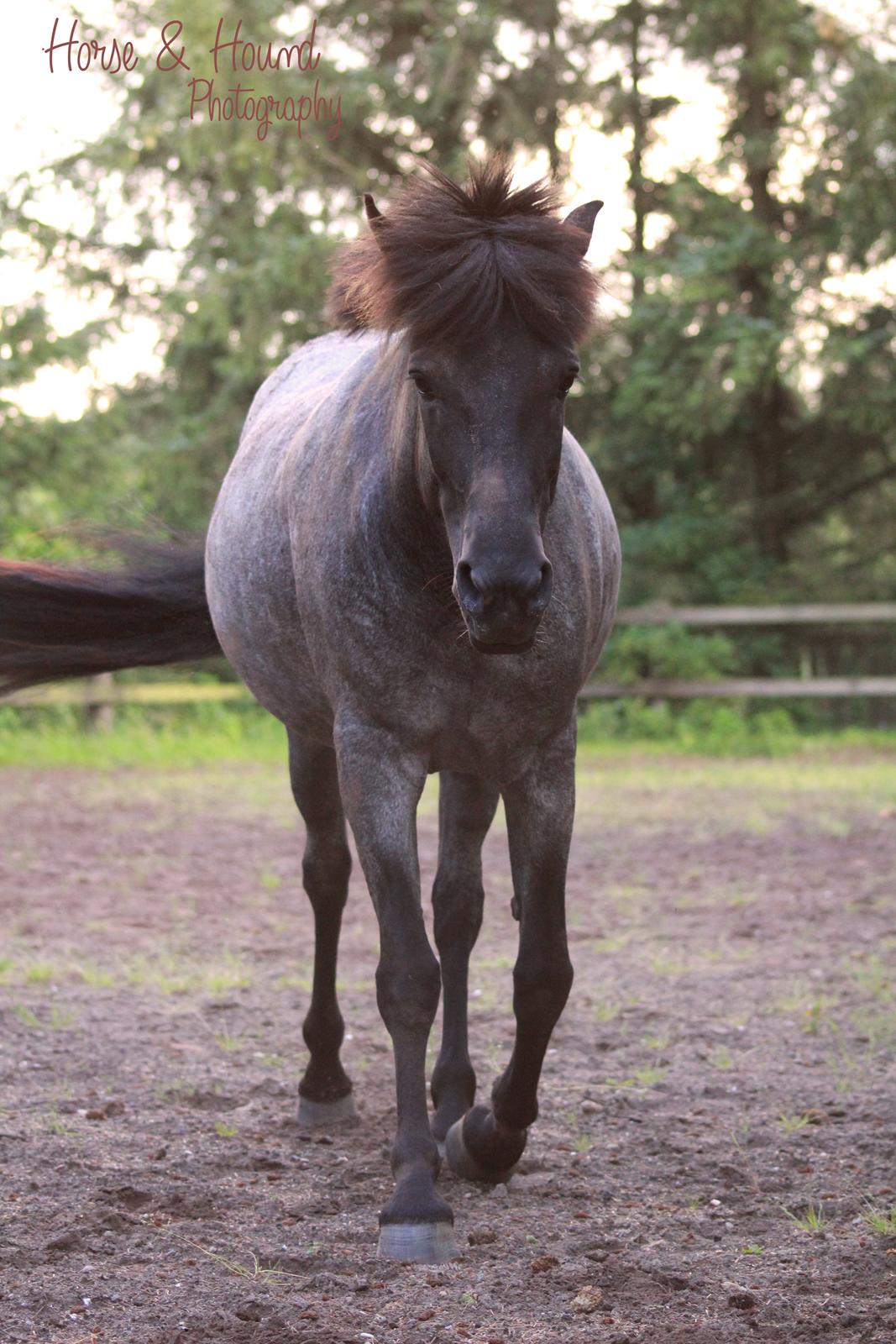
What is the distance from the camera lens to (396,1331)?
254cm

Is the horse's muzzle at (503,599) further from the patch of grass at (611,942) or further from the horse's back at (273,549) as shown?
the patch of grass at (611,942)

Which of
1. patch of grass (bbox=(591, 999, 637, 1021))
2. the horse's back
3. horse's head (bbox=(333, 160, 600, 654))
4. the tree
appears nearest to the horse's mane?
horse's head (bbox=(333, 160, 600, 654))

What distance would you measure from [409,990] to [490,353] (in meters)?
1.37

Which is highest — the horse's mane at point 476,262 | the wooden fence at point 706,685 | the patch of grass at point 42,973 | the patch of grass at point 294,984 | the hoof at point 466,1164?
the horse's mane at point 476,262

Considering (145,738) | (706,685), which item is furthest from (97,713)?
(706,685)

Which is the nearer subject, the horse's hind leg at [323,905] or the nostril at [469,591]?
the nostril at [469,591]

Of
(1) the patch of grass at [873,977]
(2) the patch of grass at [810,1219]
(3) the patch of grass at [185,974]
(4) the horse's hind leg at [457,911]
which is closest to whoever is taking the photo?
(2) the patch of grass at [810,1219]

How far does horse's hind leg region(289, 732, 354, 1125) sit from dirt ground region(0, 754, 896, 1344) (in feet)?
0.37

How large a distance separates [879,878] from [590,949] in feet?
7.12

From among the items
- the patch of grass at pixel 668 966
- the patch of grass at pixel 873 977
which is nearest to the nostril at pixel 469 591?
the patch of grass at pixel 873 977

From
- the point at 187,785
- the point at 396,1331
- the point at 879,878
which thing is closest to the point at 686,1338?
the point at 396,1331

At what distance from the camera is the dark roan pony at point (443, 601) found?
282 centimetres

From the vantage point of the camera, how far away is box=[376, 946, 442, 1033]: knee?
126 inches

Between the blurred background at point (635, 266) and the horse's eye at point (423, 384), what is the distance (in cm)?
1144
